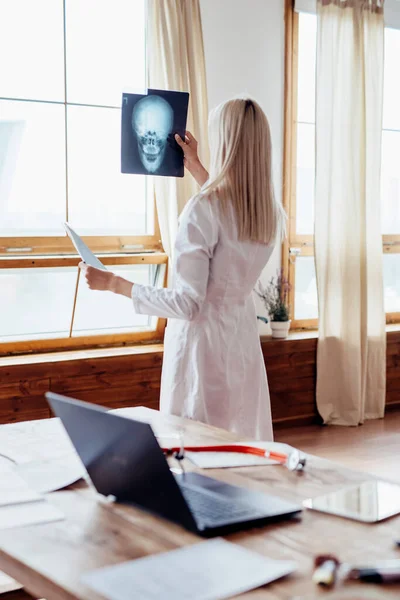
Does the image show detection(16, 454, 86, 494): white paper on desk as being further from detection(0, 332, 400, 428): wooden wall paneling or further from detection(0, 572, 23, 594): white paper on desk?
detection(0, 332, 400, 428): wooden wall paneling

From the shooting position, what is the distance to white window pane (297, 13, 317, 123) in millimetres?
5578

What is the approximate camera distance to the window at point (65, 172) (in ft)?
14.8

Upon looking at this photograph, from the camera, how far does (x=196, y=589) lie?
3.84 ft

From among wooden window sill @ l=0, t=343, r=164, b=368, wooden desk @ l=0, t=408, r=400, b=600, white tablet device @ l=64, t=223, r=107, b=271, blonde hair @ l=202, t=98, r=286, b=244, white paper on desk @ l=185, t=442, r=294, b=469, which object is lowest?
wooden window sill @ l=0, t=343, r=164, b=368

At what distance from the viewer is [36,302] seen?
4648mm

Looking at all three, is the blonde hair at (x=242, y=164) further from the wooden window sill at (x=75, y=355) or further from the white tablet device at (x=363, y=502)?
the wooden window sill at (x=75, y=355)

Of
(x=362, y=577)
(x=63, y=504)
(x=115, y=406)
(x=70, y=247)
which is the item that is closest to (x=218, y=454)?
(x=63, y=504)

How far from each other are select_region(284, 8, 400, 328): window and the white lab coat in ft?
9.54

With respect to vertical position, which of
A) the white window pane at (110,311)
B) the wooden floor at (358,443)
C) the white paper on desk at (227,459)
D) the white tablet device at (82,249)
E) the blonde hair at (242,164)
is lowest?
the wooden floor at (358,443)

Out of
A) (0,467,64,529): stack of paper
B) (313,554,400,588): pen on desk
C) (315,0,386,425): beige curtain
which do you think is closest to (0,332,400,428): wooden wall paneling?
(315,0,386,425): beige curtain

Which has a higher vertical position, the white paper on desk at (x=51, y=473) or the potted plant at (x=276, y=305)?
the potted plant at (x=276, y=305)

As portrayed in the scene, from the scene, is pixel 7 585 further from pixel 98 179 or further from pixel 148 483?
pixel 98 179

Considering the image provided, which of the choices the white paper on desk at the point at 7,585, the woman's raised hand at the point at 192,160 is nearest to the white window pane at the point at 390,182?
the woman's raised hand at the point at 192,160

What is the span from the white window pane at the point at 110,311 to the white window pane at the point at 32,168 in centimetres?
42
